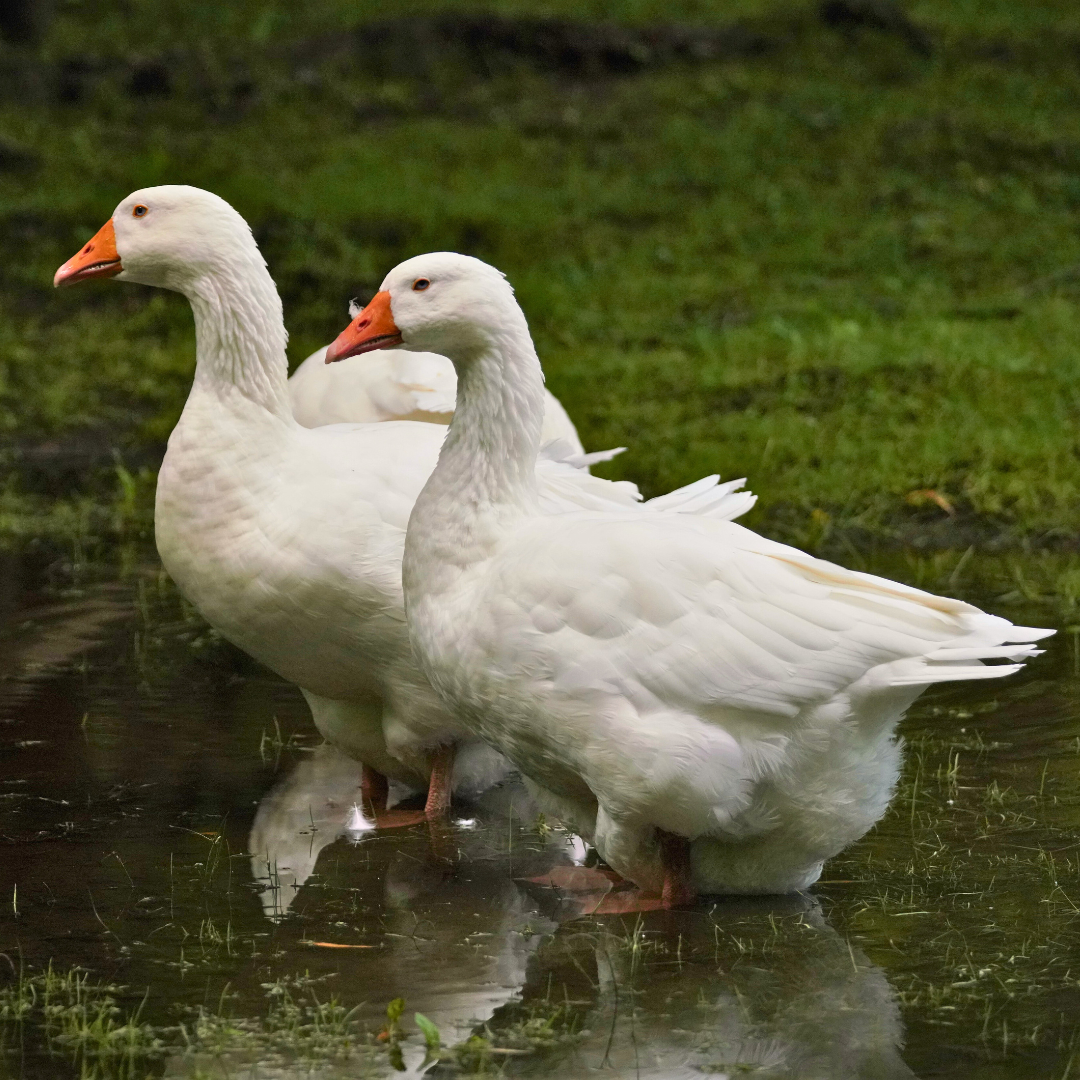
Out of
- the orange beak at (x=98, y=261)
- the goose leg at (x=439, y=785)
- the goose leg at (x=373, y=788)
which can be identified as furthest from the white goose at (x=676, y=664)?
the orange beak at (x=98, y=261)

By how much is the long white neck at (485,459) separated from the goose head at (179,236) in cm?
116

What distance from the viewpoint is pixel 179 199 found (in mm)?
5848

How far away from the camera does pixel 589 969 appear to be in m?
4.42

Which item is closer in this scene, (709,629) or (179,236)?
(709,629)

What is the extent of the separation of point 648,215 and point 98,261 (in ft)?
28.8

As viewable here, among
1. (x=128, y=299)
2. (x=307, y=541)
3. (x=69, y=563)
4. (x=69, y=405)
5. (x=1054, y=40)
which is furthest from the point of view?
(x=1054, y=40)

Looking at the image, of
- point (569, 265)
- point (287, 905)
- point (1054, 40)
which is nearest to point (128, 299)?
point (569, 265)

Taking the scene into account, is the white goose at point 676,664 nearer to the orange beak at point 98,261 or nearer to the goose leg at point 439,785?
the goose leg at point 439,785

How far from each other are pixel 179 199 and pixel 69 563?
2966 mm

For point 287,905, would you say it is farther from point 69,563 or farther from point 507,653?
point 69,563

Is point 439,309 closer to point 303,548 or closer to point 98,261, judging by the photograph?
point 303,548

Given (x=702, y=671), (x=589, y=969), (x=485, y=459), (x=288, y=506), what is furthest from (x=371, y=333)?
(x=589, y=969)

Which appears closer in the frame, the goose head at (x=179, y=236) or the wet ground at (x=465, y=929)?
the wet ground at (x=465, y=929)

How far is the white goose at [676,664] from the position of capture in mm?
4562
